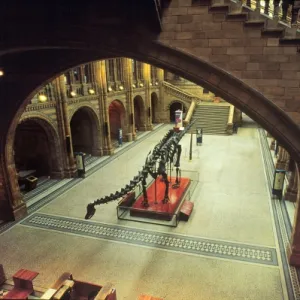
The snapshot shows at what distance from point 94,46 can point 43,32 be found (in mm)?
1141

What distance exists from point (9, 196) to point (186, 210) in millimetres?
6020

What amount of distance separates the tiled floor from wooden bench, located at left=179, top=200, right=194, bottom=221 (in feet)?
0.80

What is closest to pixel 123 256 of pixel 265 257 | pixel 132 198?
pixel 132 198

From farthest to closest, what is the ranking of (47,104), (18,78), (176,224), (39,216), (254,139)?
1. (254,139)
2. (47,104)
3. (39,216)
4. (176,224)
5. (18,78)

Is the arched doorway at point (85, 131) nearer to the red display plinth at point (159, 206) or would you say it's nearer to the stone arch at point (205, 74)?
the red display plinth at point (159, 206)

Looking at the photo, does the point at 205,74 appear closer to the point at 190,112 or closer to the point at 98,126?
the point at 98,126

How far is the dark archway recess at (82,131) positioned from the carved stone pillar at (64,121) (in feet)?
11.1

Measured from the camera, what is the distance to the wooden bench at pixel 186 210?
30.4 ft

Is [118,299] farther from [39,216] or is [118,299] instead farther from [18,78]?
[18,78]

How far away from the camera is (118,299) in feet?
20.0

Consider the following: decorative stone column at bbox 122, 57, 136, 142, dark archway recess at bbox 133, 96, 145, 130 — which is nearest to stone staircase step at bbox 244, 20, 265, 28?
decorative stone column at bbox 122, 57, 136, 142

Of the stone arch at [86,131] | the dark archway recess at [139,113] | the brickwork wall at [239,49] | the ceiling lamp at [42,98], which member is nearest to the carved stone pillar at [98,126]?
the stone arch at [86,131]

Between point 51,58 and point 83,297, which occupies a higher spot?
point 51,58

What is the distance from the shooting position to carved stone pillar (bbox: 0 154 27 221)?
916cm
